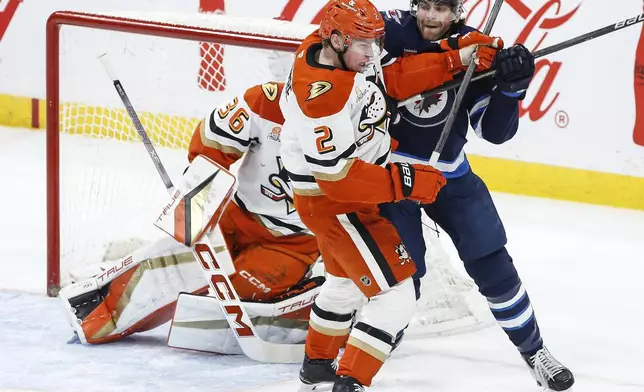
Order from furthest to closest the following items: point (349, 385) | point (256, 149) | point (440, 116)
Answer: point (256, 149) < point (440, 116) < point (349, 385)

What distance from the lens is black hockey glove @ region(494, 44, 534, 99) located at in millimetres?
2723

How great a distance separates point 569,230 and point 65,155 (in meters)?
1.99

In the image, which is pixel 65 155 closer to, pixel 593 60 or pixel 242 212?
pixel 242 212

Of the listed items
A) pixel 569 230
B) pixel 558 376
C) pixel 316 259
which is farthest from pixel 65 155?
pixel 569 230

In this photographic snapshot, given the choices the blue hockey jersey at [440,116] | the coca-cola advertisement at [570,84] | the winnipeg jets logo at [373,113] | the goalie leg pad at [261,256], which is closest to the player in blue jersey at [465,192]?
the blue hockey jersey at [440,116]

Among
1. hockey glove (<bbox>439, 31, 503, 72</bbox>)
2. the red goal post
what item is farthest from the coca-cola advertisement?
hockey glove (<bbox>439, 31, 503, 72</bbox>)

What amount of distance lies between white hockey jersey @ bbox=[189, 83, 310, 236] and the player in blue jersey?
398 millimetres

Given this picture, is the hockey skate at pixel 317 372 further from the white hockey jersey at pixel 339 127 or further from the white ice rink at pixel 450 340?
the white hockey jersey at pixel 339 127

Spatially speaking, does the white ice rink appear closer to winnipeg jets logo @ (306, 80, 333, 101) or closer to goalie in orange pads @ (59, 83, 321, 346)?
goalie in orange pads @ (59, 83, 321, 346)

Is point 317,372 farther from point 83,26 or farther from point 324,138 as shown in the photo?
point 83,26

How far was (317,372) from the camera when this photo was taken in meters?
2.96

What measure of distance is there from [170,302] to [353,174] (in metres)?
0.90

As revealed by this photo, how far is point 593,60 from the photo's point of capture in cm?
478

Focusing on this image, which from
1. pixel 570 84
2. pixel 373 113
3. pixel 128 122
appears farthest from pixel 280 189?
pixel 570 84
